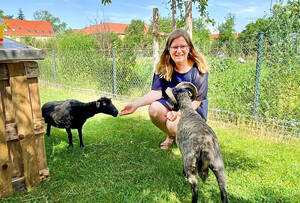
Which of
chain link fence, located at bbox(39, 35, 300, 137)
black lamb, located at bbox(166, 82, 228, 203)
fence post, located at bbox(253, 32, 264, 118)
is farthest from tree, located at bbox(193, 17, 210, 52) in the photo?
black lamb, located at bbox(166, 82, 228, 203)

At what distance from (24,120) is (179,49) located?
2.58m

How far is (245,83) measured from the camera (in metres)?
5.91

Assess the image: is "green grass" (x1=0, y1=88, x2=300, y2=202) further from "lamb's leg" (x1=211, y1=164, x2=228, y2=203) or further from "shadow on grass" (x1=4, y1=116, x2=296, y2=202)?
"lamb's leg" (x1=211, y1=164, x2=228, y2=203)

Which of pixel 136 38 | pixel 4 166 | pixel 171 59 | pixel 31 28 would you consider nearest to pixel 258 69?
pixel 171 59

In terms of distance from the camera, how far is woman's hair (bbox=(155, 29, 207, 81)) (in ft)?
12.3

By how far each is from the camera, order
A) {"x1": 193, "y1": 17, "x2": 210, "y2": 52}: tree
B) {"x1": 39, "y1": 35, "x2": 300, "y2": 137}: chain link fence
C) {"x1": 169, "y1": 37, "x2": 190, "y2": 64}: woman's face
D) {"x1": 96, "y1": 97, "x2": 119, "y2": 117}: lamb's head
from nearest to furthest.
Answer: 1. {"x1": 169, "y1": 37, "x2": 190, "y2": 64}: woman's face
2. {"x1": 96, "y1": 97, "x2": 119, "y2": 117}: lamb's head
3. {"x1": 39, "y1": 35, "x2": 300, "y2": 137}: chain link fence
4. {"x1": 193, "y1": 17, "x2": 210, "y2": 52}: tree

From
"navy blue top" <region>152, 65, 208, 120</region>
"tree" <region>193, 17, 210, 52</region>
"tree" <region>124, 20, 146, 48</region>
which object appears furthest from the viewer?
"tree" <region>124, 20, 146, 48</region>

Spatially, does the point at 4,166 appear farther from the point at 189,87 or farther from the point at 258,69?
the point at 258,69

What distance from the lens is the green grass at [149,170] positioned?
9.59ft

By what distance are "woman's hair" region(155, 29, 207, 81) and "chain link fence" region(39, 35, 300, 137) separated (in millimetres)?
2342

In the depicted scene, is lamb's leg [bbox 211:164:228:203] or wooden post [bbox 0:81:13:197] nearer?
lamb's leg [bbox 211:164:228:203]

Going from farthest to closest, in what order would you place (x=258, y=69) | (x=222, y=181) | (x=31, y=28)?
(x=31, y=28) → (x=258, y=69) → (x=222, y=181)

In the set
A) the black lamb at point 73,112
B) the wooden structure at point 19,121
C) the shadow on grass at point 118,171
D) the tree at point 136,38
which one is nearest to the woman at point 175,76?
the shadow on grass at point 118,171

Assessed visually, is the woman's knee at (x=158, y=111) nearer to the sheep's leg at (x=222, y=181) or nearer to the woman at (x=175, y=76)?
the woman at (x=175, y=76)
